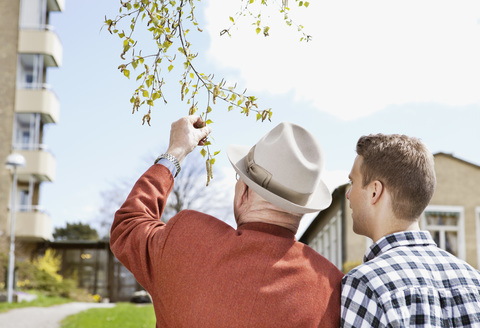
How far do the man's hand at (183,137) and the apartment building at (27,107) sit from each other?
28144 millimetres

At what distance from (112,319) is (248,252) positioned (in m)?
12.5

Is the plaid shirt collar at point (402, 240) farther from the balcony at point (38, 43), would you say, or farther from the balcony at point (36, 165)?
the balcony at point (38, 43)

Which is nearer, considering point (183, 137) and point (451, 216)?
point (183, 137)

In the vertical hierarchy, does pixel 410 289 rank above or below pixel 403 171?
below

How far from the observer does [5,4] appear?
1254 inches

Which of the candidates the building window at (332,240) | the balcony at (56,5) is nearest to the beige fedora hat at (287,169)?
the building window at (332,240)

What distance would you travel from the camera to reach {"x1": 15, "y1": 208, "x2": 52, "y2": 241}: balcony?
29109mm

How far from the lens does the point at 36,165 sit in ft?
96.7

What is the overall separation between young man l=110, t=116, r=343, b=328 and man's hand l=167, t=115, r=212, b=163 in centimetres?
23

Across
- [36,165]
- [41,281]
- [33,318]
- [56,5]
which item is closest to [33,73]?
[56,5]

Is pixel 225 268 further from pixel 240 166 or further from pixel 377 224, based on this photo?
pixel 377 224

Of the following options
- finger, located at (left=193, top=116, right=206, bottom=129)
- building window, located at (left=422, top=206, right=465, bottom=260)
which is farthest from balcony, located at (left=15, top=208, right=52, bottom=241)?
finger, located at (left=193, top=116, right=206, bottom=129)

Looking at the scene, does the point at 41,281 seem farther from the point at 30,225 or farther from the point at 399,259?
the point at 399,259

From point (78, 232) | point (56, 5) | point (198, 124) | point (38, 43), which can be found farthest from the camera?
point (78, 232)
